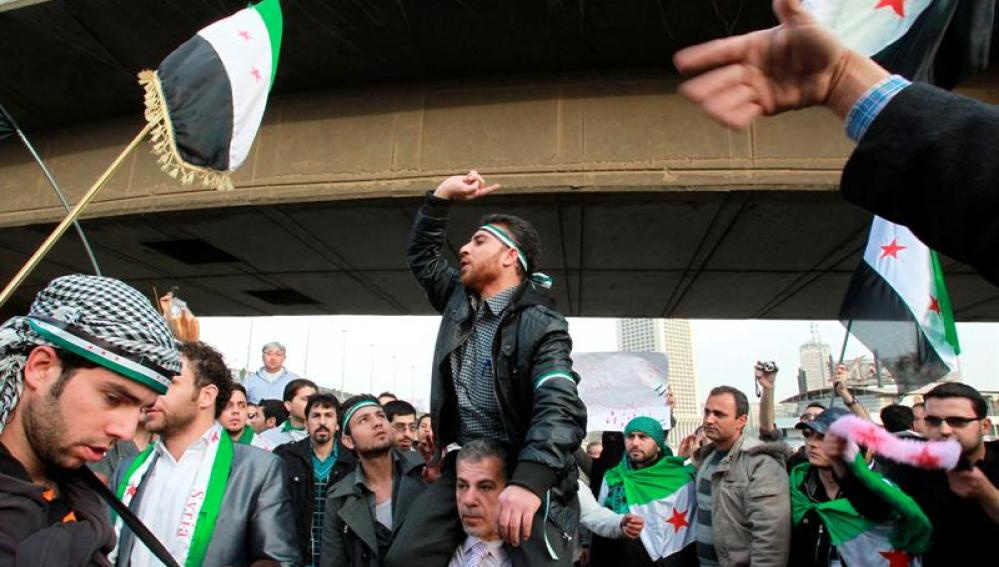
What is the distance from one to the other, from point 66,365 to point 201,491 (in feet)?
4.91

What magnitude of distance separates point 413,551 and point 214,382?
1.37 metres

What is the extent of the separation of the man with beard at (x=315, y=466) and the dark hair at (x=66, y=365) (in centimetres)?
281

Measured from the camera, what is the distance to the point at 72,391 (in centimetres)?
165

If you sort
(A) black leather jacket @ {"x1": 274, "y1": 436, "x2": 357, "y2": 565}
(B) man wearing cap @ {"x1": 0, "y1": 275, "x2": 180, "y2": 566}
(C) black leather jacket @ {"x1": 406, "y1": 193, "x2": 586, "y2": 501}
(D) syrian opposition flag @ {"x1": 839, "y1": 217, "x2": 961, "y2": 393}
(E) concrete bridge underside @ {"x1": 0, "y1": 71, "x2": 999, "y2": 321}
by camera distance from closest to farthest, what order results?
1. (B) man wearing cap @ {"x1": 0, "y1": 275, "x2": 180, "y2": 566}
2. (C) black leather jacket @ {"x1": 406, "y1": 193, "x2": 586, "y2": 501}
3. (D) syrian opposition flag @ {"x1": 839, "y1": 217, "x2": 961, "y2": 393}
4. (A) black leather jacket @ {"x1": 274, "y1": 436, "x2": 357, "y2": 565}
5. (E) concrete bridge underside @ {"x1": 0, "y1": 71, "x2": 999, "y2": 321}

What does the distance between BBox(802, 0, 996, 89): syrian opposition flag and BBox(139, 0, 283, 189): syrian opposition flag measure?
3.63 m

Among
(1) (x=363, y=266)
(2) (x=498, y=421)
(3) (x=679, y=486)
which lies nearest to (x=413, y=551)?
(2) (x=498, y=421)

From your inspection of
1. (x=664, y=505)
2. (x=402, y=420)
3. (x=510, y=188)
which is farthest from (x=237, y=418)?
(x=664, y=505)

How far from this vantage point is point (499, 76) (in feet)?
20.9

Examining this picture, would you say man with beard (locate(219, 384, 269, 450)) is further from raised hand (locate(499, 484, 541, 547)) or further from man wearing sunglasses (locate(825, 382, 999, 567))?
man wearing sunglasses (locate(825, 382, 999, 567))

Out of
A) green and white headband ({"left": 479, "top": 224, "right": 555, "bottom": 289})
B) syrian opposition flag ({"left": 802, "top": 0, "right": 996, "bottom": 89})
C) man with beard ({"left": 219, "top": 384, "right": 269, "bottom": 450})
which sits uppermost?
syrian opposition flag ({"left": 802, "top": 0, "right": 996, "bottom": 89})

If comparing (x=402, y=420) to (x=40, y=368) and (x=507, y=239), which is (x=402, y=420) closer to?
(x=507, y=239)

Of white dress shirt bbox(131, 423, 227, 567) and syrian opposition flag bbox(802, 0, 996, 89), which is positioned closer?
white dress shirt bbox(131, 423, 227, 567)

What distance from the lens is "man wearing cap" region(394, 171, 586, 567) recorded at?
2.56m

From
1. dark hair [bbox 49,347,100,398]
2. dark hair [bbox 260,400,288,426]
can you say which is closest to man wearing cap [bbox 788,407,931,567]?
dark hair [bbox 49,347,100,398]
